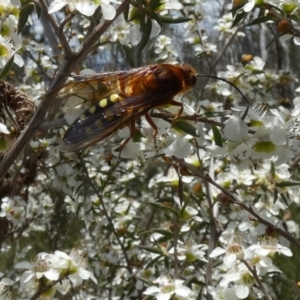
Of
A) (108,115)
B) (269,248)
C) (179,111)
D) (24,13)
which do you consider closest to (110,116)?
(108,115)

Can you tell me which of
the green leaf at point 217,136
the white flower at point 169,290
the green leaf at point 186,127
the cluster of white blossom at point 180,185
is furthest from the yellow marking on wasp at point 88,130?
the white flower at point 169,290

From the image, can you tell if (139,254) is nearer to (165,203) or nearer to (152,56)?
(165,203)

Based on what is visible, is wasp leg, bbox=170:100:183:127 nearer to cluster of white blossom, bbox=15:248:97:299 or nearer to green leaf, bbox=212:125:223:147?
green leaf, bbox=212:125:223:147

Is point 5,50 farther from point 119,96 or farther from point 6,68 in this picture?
point 119,96

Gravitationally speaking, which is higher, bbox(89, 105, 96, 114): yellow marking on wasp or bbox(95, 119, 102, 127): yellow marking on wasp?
bbox(89, 105, 96, 114): yellow marking on wasp

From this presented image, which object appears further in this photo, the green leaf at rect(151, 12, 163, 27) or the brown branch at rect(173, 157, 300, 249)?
the brown branch at rect(173, 157, 300, 249)

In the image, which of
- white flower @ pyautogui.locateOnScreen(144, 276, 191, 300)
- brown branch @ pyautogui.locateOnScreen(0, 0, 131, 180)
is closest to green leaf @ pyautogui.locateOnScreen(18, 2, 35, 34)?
brown branch @ pyautogui.locateOnScreen(0, 0, 131, 180)

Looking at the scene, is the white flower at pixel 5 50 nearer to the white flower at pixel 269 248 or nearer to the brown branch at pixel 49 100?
the brown branch at pixel 49 100
